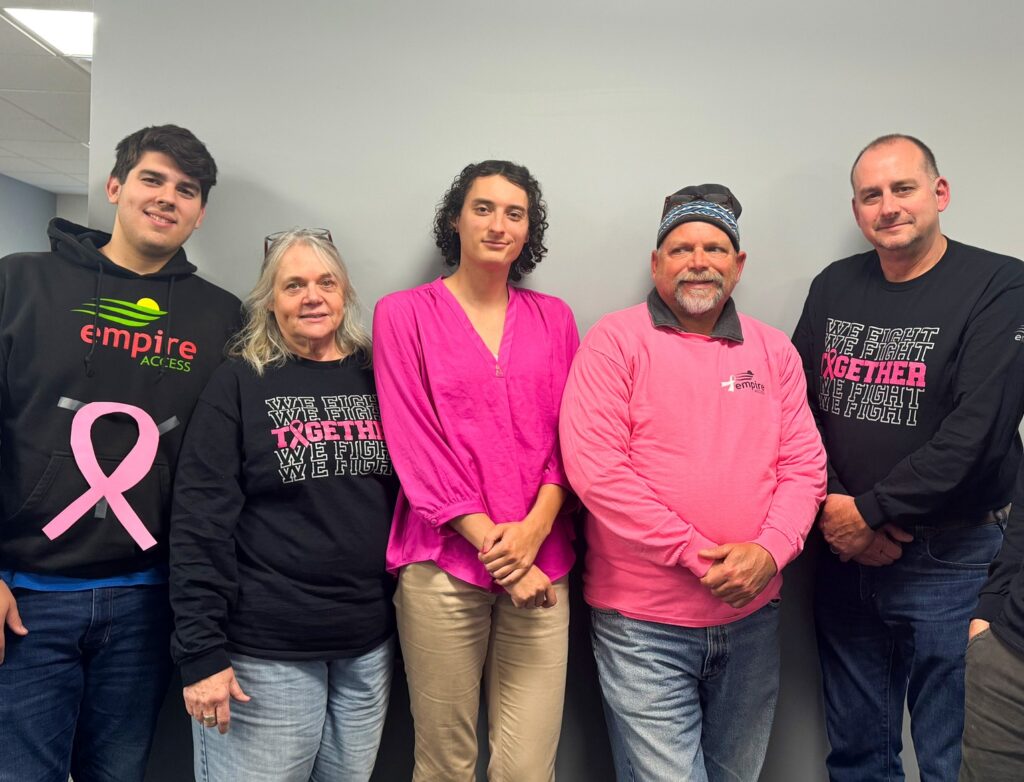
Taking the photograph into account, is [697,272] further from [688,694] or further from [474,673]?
[474,673]

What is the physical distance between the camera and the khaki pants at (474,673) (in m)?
1.56

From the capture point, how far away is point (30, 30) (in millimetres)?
3807

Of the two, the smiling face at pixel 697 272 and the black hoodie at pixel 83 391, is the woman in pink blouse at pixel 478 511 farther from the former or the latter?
the black hoodie at pixel 83 391

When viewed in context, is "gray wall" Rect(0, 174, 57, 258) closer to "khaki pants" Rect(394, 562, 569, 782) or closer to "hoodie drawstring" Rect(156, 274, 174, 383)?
"hoodie drawstring" Rect(156, 274, 174, 383)

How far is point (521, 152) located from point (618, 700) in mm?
1556

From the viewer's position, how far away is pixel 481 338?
168 centimetres

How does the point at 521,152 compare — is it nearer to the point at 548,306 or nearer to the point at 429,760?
the point at 548,306

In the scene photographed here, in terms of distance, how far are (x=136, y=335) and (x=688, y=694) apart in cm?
158

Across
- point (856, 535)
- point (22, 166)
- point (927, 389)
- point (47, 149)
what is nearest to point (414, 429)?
point (856, 535)

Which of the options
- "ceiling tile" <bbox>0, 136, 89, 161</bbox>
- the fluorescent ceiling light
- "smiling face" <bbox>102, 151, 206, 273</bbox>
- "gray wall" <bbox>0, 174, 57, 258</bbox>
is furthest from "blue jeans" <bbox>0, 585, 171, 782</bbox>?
"gray wall" <bbox>0, 174, 57, 258</bbox>

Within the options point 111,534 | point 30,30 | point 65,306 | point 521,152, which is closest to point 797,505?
point 521,152

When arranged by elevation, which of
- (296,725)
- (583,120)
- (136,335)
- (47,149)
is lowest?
(296,725)

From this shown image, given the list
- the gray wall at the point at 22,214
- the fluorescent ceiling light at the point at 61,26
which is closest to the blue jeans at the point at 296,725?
the fluorescent ceiling light at the point at 61,26

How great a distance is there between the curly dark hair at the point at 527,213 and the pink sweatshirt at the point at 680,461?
16.0 inches
